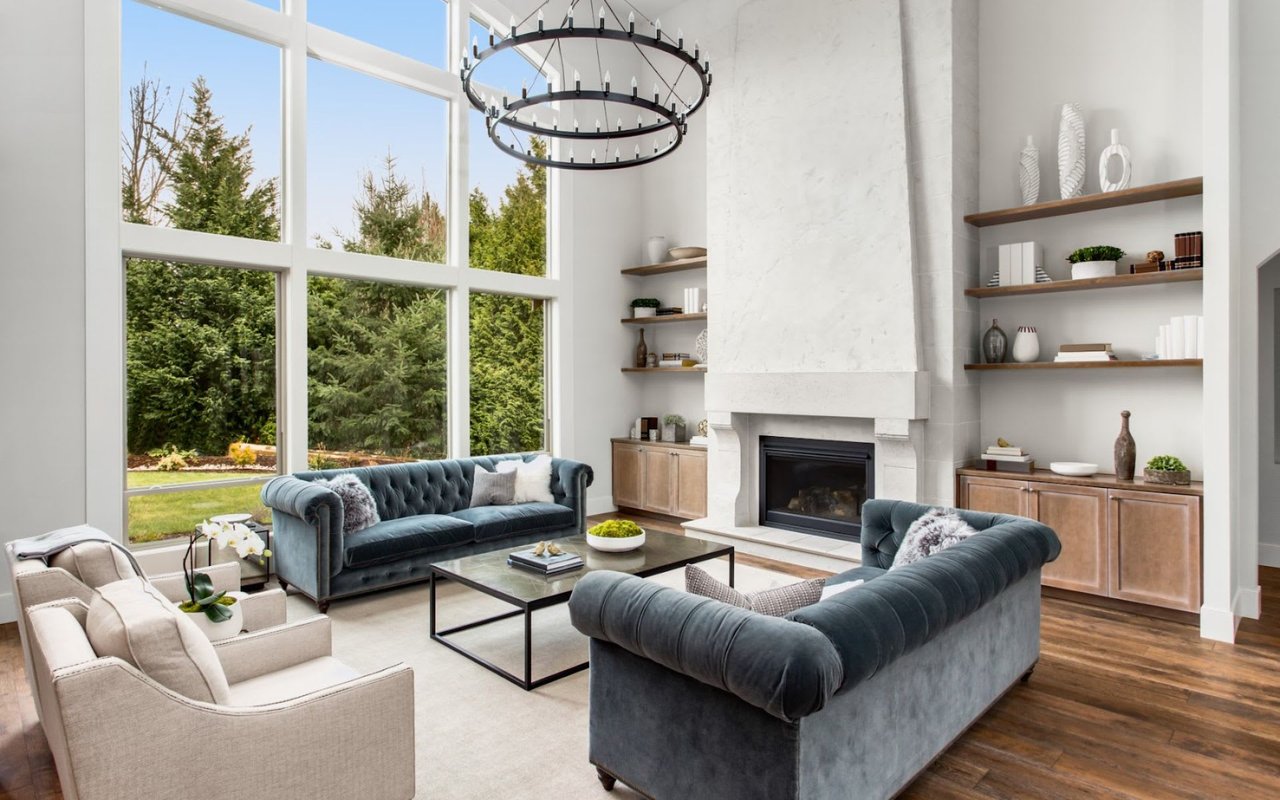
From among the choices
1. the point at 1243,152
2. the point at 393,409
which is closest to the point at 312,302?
the point at 393,409

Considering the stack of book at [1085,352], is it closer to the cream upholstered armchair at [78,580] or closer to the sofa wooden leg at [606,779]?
the sofa wooden leg at [606,779]

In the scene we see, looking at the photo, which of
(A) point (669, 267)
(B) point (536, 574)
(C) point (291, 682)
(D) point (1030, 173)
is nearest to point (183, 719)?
(C) point (291, 682)

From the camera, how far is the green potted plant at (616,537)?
428cm

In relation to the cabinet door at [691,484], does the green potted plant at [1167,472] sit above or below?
above

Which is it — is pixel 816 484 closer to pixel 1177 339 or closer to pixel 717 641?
pixel 1177 339

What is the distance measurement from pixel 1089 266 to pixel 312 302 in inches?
221

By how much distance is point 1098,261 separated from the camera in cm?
481

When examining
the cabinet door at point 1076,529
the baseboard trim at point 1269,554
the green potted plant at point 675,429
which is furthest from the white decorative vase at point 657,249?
the baseboard trim at point 1269,554

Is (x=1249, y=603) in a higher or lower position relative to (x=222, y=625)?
lower

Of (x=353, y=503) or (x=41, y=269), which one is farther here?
(x=353, y=503)

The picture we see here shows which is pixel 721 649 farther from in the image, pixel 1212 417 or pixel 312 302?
pixel 312 302

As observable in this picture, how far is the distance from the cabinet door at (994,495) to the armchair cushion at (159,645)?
4702 mm

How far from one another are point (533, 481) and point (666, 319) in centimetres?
250

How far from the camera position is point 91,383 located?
4.60 m
